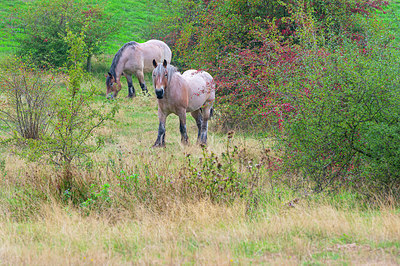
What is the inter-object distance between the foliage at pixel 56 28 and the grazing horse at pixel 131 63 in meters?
3.17

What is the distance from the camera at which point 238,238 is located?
4457 mm

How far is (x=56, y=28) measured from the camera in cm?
2003

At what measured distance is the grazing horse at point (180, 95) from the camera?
9.29 m

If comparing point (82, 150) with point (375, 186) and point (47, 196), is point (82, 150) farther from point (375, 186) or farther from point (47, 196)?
point (375, 186)

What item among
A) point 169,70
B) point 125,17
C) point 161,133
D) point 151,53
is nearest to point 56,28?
point 151,53

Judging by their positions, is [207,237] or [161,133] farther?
[161,133]

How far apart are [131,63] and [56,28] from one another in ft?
18.4

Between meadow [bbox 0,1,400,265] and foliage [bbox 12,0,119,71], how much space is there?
1341cm

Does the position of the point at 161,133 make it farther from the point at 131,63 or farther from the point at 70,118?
the point at 131,63

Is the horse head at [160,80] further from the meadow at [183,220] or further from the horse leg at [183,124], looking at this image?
the meadow at [183,220]

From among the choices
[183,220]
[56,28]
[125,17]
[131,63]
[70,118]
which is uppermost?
[70,118]

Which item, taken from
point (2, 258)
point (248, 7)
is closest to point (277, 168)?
point (2, 258)

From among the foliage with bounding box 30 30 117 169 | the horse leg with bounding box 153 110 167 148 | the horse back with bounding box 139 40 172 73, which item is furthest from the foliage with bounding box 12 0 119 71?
the foliage with bounding box 30 30 117 169

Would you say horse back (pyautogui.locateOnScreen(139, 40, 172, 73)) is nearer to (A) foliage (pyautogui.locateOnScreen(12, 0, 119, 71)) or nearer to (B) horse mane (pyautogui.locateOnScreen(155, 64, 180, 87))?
(A) foliage (pyautogui.locateOnScreen(12, 0, 119, 71))
